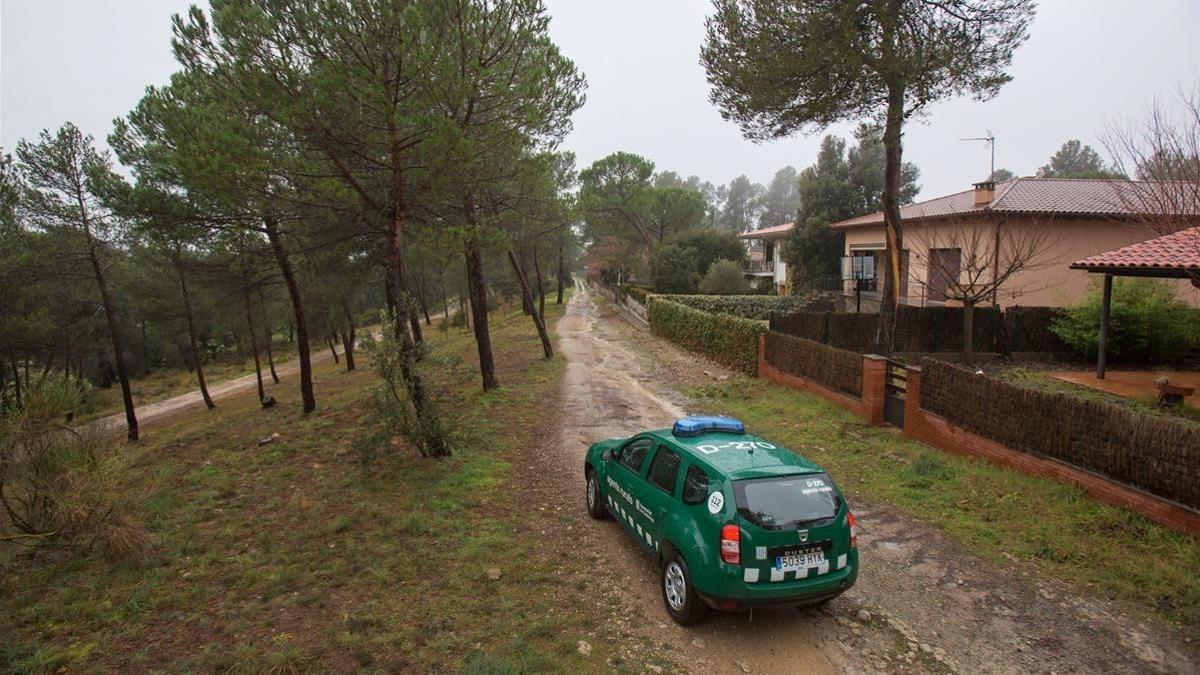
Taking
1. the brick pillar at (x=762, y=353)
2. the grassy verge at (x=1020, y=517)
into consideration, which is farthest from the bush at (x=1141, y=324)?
the grassy verge at (x=1020, y=517)

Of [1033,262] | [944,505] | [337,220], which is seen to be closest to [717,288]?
[1033,262]

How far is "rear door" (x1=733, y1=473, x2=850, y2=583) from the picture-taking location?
4.71 m

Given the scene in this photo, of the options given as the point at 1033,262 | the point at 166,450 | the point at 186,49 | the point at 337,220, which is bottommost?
the point at 166,450

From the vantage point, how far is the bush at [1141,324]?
53.4 ft

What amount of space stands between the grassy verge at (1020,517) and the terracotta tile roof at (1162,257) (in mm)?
6236

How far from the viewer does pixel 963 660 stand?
187 inches

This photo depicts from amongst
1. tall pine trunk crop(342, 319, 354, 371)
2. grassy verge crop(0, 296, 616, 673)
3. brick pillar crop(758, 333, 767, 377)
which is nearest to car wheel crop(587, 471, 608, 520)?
grassy verge crop(0, 296, 616, 673)

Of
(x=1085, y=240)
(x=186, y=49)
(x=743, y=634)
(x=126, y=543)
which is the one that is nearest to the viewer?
(x=743, y=634)

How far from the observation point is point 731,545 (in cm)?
471

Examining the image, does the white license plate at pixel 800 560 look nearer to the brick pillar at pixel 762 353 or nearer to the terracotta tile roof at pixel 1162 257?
the terracotta tile roof at pixel 1162 257

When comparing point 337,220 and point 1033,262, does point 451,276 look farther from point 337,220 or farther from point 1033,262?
point 1033,262

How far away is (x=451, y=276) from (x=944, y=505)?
4034 cm

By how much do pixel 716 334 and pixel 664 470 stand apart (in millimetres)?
14477

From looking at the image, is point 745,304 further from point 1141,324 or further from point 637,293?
point 1141,324
